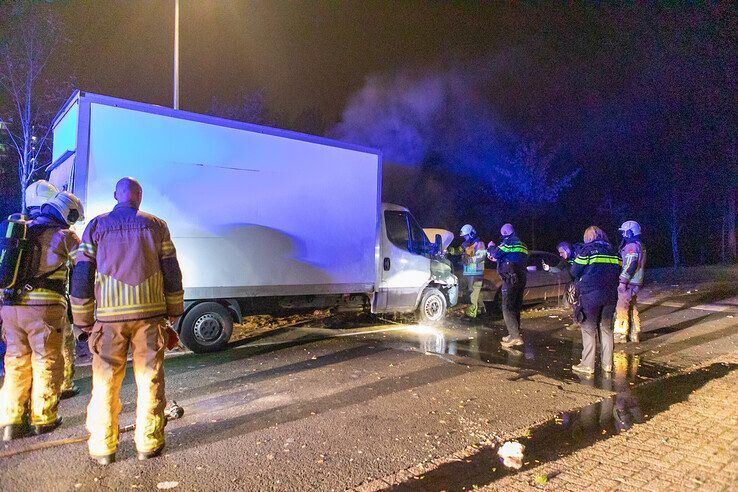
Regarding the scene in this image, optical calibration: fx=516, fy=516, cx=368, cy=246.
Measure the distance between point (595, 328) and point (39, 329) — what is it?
18.6 feet

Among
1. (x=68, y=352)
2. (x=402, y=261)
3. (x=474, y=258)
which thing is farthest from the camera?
(x=474, y=258)

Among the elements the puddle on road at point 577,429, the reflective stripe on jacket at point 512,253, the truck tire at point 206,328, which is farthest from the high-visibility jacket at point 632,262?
the truck tire at point 206,328

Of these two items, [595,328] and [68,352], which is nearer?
[68,352]

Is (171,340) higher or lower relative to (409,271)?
lower

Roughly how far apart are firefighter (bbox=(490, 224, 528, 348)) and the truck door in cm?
182

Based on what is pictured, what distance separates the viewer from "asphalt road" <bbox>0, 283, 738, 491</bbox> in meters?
3.48

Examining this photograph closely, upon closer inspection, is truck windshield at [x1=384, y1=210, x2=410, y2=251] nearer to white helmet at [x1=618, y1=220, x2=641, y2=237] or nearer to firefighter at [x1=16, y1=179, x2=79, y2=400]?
white helmet at [x1=618, y1=220, x2=641, y2=237]

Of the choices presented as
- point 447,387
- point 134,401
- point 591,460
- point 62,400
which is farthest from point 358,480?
point 62,400

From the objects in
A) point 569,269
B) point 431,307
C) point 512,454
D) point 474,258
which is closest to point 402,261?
point 431,307

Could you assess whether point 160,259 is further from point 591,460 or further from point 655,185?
point 655,185

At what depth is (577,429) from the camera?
4332 mm

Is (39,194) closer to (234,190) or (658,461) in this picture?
(234,190)

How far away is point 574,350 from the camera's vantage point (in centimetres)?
755

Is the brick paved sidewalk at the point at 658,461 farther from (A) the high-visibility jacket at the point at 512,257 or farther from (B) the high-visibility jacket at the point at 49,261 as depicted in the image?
(B) the high-visibility jacket at the point at 49,261
